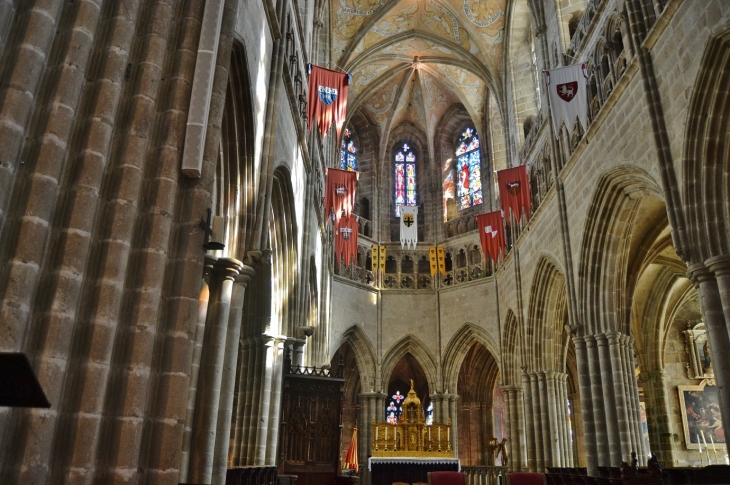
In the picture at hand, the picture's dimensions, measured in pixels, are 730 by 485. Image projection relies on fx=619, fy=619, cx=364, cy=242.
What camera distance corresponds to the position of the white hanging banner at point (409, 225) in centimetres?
2548

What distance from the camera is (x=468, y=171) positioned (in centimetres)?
2764

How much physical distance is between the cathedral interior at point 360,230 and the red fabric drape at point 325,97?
1.79 feet

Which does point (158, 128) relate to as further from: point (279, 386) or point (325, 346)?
point (325, 346)

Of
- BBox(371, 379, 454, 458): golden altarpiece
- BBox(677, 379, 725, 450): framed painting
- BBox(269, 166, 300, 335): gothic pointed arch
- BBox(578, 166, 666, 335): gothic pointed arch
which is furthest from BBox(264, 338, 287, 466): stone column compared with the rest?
BBox(677, 379, 725, 450): framed painting

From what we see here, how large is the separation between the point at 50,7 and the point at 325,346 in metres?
16.1

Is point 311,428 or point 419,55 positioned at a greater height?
point 419,55

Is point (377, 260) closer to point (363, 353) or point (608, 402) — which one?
point (363, 353)

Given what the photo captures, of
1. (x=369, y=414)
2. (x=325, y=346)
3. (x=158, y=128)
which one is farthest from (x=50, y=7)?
(x=369, y=414)

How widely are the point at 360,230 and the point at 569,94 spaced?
44.5 feet

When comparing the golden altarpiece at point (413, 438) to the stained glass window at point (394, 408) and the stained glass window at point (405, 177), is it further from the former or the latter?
the stained glass window at point (405, 177)

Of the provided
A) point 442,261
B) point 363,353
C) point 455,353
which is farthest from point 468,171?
point 363,353

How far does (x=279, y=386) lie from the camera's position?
12836mm

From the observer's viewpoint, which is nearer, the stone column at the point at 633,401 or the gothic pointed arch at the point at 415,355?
the stone column at the point at 633,401

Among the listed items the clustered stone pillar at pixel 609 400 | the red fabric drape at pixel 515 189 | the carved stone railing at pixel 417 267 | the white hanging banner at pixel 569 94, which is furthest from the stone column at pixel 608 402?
the carved stone railing at pixel 417 267
